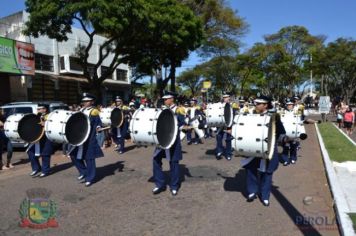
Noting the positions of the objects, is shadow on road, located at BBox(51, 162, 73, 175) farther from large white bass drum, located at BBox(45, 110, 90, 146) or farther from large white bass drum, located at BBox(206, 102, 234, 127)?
large white bass drum, located at BBox(206, 102, 234, 127)

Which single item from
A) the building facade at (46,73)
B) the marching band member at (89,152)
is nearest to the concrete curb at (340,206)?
the marching band member at (89,152)

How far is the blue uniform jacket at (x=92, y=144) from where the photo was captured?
7.99 m

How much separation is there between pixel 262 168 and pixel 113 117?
7.53 metres

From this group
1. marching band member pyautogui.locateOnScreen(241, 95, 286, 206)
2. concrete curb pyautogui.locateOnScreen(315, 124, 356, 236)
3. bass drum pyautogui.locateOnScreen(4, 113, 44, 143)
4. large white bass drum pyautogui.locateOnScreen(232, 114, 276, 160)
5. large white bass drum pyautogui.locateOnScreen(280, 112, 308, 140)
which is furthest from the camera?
large white bass drum pyautogui.locateOnScreen(280, 112, 308, 140)

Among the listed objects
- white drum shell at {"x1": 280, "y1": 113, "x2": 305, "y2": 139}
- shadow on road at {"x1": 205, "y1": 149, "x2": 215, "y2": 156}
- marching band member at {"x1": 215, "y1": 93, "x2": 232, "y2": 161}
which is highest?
white drum shell at {"x1": 280, "y1": 113, "x2": 305, "y2": 139}

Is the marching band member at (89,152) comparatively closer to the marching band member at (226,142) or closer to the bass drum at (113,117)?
the marching band member at (226,142)

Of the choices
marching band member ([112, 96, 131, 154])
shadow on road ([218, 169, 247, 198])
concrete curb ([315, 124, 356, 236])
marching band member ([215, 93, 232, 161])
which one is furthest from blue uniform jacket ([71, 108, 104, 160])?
concrete curb ([315, 124, 356, 236])

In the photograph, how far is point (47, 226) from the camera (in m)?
5.54

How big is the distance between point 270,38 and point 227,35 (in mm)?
9226

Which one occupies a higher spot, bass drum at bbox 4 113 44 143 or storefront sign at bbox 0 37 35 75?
storefront sign at bbox 0 37 35 75

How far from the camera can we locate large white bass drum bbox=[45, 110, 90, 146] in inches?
308

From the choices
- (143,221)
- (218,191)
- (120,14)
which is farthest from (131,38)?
(143,221)

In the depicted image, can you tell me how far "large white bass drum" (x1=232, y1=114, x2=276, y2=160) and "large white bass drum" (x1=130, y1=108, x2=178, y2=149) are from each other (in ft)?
4.48

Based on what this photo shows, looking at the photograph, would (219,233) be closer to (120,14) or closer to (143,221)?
(143,221)
